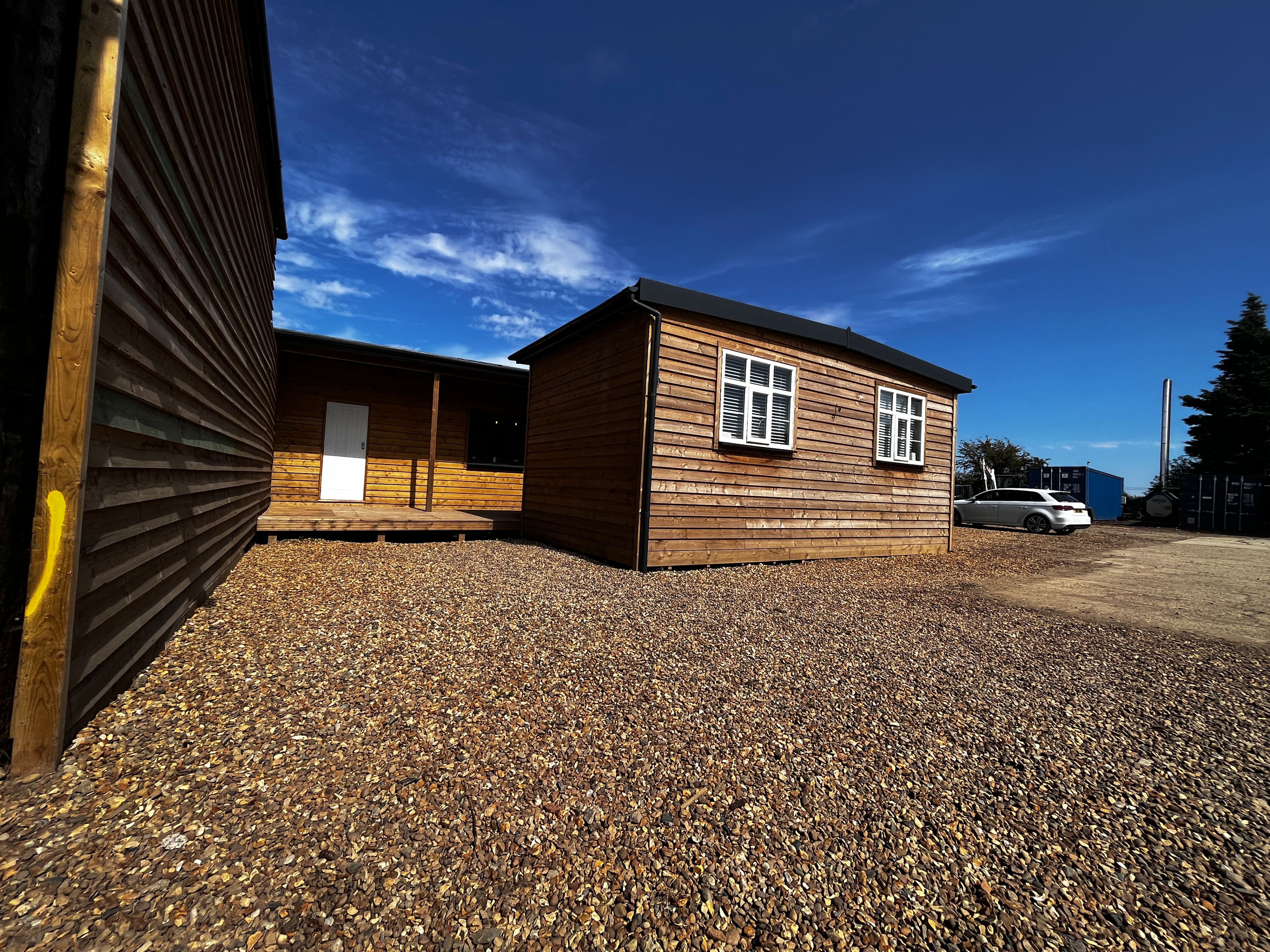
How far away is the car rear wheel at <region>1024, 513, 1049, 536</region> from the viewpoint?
15.6 metres

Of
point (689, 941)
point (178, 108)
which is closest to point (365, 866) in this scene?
point (689, 941)

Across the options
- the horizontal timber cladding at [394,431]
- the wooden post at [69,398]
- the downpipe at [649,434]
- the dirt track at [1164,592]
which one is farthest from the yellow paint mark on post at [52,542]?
the horizontal timber cladding at [394,431]

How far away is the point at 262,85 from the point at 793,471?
295 inches

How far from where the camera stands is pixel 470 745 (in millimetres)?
2324

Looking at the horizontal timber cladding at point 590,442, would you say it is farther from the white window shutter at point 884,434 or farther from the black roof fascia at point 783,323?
the white window shutter at point 884,434

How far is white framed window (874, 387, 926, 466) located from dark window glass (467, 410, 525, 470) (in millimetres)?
7123

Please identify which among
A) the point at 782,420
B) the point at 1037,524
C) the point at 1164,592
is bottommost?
the point at 1164,592

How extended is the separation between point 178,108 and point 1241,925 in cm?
536

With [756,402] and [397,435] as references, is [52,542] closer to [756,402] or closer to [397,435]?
[756,402]

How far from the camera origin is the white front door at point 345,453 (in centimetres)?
1069

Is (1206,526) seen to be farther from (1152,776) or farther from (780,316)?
(1152,776)

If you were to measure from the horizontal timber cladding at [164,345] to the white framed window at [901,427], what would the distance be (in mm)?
8736

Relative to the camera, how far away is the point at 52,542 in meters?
1.80

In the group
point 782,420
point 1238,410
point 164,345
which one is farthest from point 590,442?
point 1238,410
